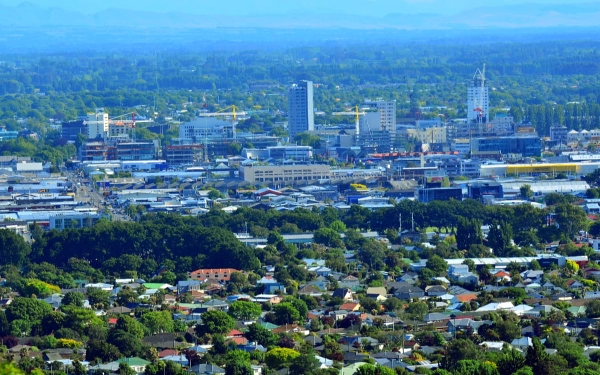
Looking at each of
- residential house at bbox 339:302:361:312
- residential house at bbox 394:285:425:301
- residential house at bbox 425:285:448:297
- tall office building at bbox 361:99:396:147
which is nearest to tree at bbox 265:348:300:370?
residential house at bbox 339:302:361:312

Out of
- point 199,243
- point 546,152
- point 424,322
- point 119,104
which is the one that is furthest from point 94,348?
point 119,104

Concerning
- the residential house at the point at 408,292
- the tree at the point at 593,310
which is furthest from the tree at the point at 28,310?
the tree at the point at 593,310

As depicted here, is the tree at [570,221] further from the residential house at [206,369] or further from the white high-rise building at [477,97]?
the white high-rise building at [477,97]

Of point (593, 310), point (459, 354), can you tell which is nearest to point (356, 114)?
point (593, 310)

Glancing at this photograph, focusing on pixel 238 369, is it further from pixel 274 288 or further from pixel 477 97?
pixel 477 97

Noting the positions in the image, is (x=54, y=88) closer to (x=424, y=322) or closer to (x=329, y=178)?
(x=329, y=178)

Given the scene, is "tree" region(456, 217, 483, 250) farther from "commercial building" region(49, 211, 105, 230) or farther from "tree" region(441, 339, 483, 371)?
"tree" region(441, 339, 483, 371)
